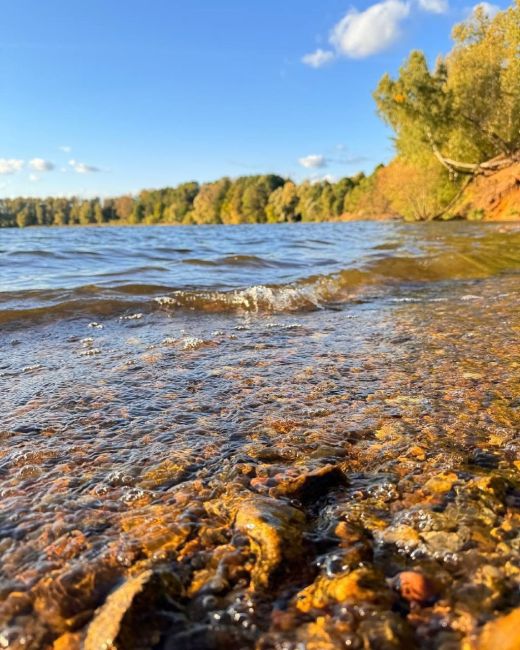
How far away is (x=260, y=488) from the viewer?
73.2 inches

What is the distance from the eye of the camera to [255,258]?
39.8 feet

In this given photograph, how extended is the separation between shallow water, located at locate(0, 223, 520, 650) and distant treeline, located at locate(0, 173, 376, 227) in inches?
3647

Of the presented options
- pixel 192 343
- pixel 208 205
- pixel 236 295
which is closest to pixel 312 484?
pixel 192 343

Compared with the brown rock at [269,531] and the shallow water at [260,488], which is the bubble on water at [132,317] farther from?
the brown rock at [269,531]

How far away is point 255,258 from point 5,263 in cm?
629

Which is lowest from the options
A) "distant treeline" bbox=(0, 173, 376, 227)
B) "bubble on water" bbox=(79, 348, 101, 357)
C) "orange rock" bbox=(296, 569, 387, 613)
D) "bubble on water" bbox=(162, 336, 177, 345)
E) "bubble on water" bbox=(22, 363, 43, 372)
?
"bubble on water" bbox=(22, 363, 43, 372)

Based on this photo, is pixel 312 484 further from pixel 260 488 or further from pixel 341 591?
pixel 341 591

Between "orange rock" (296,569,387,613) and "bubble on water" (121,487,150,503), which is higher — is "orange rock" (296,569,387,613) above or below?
above

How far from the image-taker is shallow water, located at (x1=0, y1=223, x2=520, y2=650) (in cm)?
123

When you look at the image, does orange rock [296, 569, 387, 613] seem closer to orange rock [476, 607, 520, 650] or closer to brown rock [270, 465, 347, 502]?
orange rock [476, 607, 520, 650]

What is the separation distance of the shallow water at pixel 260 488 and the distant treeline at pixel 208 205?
304 ft

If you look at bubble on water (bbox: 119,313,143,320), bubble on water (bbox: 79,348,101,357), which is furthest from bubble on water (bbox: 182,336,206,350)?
bubble on water (bbox: 119,313,143,320)

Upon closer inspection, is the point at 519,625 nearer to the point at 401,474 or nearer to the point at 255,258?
the point at 401,474

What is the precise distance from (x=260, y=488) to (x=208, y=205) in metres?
126
